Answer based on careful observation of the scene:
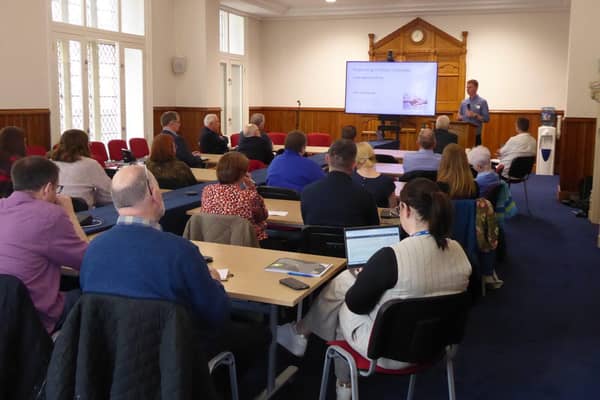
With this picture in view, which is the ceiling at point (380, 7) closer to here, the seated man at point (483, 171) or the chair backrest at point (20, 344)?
the seated man at point (483, 171)

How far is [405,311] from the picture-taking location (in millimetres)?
2410

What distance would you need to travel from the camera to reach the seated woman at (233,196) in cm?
385

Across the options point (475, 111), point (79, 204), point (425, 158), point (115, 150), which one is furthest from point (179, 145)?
point (475, 111)

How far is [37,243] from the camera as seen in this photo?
8.75ft

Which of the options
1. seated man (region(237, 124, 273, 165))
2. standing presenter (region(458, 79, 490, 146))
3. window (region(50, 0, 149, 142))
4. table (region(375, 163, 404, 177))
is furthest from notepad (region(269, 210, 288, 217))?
standing presenter (region(458, 79, 490, 146))

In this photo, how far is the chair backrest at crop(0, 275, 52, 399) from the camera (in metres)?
2.32

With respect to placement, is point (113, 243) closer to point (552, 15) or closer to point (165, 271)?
point (165, 271)

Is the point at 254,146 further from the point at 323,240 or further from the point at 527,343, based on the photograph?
the point at 527,343

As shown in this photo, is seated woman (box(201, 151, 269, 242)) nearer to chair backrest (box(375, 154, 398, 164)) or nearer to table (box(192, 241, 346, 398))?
table (box(192, 241, 346, 398))

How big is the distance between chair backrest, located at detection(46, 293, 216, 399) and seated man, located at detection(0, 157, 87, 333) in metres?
0.70

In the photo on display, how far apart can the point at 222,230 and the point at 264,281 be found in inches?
37.1

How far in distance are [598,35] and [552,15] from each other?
147 inches

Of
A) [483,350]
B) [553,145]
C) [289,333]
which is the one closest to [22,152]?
[289,333]

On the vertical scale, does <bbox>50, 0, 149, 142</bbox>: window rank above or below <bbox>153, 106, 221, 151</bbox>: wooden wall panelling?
above
